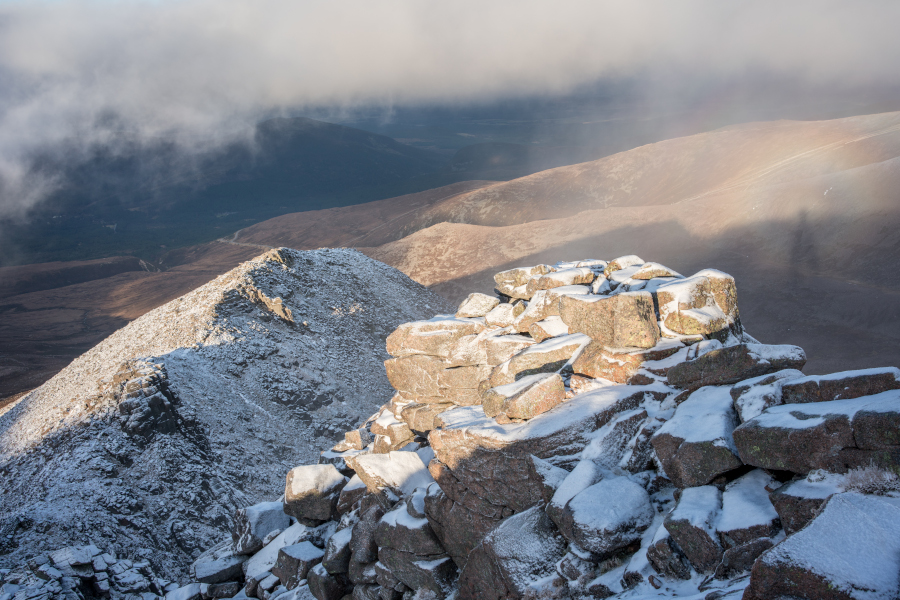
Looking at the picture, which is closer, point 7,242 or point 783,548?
point 783,548

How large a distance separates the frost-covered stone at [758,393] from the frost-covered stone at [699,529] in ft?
3.60

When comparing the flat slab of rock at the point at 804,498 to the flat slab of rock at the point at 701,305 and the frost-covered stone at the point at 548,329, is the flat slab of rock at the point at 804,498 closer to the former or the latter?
the flat slab of rock at the point at 701,305

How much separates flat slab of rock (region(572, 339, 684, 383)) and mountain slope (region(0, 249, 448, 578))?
1054 cm

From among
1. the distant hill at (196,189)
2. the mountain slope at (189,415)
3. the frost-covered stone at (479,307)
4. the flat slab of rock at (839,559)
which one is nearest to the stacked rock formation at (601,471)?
the flat slab of rock at (839,559)

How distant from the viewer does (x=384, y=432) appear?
11.0 m

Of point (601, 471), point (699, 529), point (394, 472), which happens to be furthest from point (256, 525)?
point (699, 529)

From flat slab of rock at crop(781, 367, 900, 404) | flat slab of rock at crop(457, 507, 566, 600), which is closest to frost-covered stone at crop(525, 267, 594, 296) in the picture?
flat slab of rock at crop(781, 367, 900, 404)

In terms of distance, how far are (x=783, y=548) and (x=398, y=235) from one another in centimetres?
6545

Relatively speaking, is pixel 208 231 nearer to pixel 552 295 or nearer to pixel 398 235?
pixel 398 235

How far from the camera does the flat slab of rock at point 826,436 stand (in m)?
4.23

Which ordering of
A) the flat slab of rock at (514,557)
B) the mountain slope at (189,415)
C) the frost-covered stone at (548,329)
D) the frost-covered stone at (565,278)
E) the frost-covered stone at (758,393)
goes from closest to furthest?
the frost-covered stone at (758,393) → the flat slab of rock at (514,557) → the frost-covered stone at (548,329) → the frost-covered stone at (565,278) → the mountain slope at (189,415)

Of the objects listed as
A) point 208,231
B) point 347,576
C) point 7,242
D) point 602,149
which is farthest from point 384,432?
point 602,149

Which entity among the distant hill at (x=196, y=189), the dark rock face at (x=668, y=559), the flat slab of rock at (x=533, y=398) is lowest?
the dark rock face at (x=668, y=559)

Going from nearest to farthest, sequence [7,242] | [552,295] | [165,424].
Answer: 1. [552,295]
2. [165,424]
3. [7,242]
